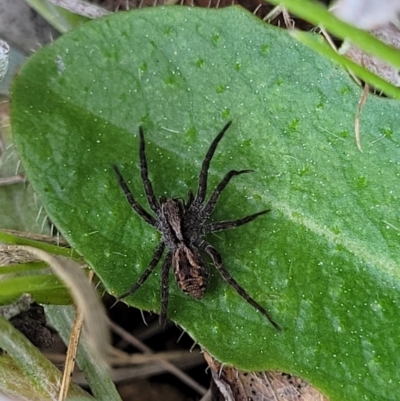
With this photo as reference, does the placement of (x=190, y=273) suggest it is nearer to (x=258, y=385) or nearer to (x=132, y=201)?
(x=132, y=201)

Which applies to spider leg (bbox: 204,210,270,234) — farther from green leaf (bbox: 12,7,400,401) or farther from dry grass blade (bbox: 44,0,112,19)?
dry grass blade (bbox: 44,0,112,19)

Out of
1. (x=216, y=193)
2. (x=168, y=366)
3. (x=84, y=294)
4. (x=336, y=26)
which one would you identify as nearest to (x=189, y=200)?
(x=216, y=193)

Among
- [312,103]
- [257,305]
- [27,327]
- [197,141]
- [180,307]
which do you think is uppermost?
[312,103]

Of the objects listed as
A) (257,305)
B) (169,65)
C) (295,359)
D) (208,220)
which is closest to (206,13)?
(169,65)

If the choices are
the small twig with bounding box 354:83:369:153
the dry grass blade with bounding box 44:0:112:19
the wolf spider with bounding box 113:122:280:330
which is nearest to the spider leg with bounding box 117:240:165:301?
the wolf spider with bounding box 113:122:280:330

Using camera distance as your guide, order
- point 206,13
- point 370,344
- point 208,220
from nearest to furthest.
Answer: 1. point 370,344
2. point 206,13
3. point 208,220

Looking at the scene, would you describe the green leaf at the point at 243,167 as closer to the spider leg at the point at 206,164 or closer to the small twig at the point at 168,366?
the spider leg at the point at 206,164

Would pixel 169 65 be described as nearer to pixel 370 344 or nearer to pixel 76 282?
pixel 76 282
